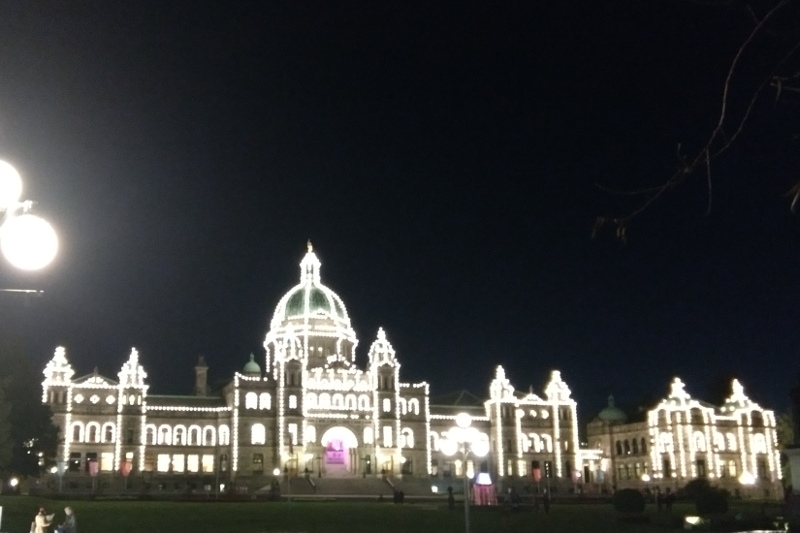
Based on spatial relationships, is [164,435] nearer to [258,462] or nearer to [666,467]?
[258,462]

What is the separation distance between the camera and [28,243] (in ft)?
23.1

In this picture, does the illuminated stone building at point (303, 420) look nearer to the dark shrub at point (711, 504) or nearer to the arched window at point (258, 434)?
the arched window at point (258, 434)

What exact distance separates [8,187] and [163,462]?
88300 millimetres

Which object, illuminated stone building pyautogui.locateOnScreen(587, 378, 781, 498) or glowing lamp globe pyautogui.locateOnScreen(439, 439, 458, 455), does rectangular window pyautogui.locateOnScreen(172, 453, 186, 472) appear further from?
glowing lamp globe pyautogui.locateOnScreen(439, 439, 458, 455)

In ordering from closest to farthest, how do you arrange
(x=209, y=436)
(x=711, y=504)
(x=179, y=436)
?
(x=711, y=504) → (x=179, y=436) → (x=209, y=436)

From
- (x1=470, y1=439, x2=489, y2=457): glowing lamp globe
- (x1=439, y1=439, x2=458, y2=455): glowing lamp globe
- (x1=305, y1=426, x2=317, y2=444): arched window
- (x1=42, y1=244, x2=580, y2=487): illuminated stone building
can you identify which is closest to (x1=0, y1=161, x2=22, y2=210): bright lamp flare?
(x1=439, y1=439, x2=458, y2=455): glowing lamp globe

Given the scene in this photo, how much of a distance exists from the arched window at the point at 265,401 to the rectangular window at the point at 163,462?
425 inches

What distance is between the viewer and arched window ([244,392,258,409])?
9200cm

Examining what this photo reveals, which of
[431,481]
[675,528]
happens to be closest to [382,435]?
[431,481]

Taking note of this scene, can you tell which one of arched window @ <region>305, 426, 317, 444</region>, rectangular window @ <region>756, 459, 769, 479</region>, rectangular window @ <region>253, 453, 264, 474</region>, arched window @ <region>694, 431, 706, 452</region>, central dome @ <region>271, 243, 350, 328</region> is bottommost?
rectangular window @ <region>756, 459, 769, 479</region>

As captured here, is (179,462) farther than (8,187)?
Yes

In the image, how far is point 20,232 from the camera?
7.04 metres

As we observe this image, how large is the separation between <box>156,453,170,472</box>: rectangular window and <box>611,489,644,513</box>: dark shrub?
56.1 meters

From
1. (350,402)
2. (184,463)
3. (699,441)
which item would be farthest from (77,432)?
(699,441)
